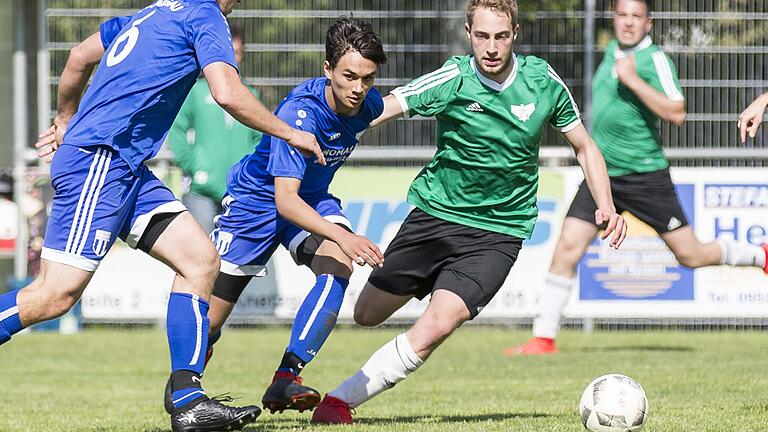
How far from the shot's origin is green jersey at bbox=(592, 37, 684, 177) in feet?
31.2

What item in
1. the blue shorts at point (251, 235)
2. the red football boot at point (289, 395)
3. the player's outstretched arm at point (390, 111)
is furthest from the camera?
the blue shorts at point (251, 235)

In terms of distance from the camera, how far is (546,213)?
12.2 metres

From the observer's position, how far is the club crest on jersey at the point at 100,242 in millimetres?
5383

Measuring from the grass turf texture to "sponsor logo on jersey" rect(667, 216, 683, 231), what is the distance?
95cm

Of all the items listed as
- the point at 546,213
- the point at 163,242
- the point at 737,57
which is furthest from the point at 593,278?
the point at 163,242

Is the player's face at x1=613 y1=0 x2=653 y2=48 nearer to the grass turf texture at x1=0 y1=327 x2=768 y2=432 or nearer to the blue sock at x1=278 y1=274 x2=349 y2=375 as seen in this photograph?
the grass turf texture at x1=0 y1=327 x2=768 y2=432

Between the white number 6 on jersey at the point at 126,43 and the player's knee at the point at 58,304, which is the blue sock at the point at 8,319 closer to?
the player's knee at the point at 58,304

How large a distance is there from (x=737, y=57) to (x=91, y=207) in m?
8.62

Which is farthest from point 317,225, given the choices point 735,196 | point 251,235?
point 735,196

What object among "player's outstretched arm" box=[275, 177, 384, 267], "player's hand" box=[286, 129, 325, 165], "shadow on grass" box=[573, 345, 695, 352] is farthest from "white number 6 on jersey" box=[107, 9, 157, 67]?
"shadow on grass" box=[573, 345, 695, 352]

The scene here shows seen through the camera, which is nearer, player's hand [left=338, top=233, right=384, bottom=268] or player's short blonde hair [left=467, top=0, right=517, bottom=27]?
player's hand [left=338, top=233, right=384, bottom=268]

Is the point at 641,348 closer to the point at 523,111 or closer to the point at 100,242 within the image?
the point at 523,111

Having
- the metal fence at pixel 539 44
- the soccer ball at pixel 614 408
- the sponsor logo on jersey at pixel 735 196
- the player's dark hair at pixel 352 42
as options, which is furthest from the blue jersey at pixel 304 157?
the sponsor logo on jersey at pixel 735 196

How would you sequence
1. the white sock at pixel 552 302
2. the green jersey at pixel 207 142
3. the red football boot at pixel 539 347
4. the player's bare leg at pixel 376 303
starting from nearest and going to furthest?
1. the player's bare leg at pixel 376 303
2. the white sock at pixel 552 302
3. the red football boot at pixel 539 347
4. the green jersey at pixel 207 142
